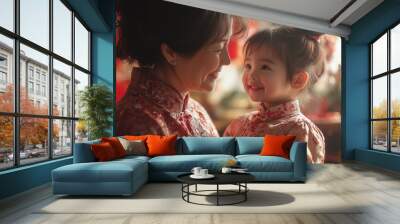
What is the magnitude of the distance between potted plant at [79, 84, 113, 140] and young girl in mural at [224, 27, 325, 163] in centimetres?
293

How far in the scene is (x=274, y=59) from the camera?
9.23 metres

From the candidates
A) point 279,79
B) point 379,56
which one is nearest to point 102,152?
point 279,79

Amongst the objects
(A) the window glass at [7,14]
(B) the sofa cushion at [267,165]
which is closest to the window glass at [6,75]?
(A) the window glass at [7,14]

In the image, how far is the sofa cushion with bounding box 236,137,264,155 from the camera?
6974 millimetres

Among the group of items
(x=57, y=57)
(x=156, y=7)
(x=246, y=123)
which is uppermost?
(x=156, y=7)

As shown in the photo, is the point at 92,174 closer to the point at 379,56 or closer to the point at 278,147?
the point at 278,147

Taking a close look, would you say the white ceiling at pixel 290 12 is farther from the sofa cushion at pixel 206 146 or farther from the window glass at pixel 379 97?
the sofa cushion at pixel 206 146

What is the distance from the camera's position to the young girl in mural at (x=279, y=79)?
9.19 meters

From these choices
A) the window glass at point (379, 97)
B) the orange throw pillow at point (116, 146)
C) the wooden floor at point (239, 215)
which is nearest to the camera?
the wooden floor at point (239, 215)

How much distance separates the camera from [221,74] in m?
9.19

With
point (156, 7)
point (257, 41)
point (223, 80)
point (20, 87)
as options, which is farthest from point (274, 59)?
point (20, 87)

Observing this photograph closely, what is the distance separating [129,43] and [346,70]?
5.44 m

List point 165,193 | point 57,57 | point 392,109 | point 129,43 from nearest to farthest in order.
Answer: point 165,193 < point 57,57 < point 392,109 < point 129,43

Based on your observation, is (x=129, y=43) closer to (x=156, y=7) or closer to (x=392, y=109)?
(x=156, y=7)
